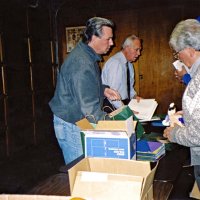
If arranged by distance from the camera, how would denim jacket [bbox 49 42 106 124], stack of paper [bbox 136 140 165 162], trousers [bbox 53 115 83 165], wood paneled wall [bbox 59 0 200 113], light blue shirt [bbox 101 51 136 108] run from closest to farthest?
stack of paper [bbox 136 140 165 162] < denim jacket [bbox 49 42 106 124] < trousers [bbox 53 115 83 165] < light blue shirt [bbox 101 51 136 108] < wood paneled wall [bbox 59 0 200 113]

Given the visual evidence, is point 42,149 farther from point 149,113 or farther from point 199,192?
point 199,192

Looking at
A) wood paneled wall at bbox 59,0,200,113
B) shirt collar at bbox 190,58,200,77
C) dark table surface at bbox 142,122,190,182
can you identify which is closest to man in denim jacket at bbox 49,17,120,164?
dark table surface at bbox 142,122,190,182

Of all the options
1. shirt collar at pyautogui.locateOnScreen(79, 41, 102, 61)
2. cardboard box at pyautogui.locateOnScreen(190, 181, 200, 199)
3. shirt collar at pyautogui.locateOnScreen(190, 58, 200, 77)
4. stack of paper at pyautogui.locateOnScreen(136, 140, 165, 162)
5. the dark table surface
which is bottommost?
cardboard box at pyautogui.locateOnScreen(190, 181, 200, 199)

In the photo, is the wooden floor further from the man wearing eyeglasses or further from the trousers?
the man wearing eyeglasses

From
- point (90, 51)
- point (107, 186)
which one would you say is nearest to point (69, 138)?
point (90, 51)

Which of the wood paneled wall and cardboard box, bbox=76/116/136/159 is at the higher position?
the wood paneled wall

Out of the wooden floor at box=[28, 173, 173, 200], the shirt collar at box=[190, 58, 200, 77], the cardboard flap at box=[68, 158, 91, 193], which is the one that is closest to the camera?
the cardboard flap at box=[68, 158, 91, 193]

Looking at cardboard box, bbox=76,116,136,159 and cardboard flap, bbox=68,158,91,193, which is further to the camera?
cardboard box, bbox=76,116,136,159

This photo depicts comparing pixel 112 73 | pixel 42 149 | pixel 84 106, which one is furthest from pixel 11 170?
pixel 84 106

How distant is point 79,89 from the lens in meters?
1.60

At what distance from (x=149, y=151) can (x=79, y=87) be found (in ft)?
1.64

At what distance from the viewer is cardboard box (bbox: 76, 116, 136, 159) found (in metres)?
1.21

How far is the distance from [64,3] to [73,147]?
3.04m

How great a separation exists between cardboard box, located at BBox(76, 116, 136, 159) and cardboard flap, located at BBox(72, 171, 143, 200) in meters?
0.35
